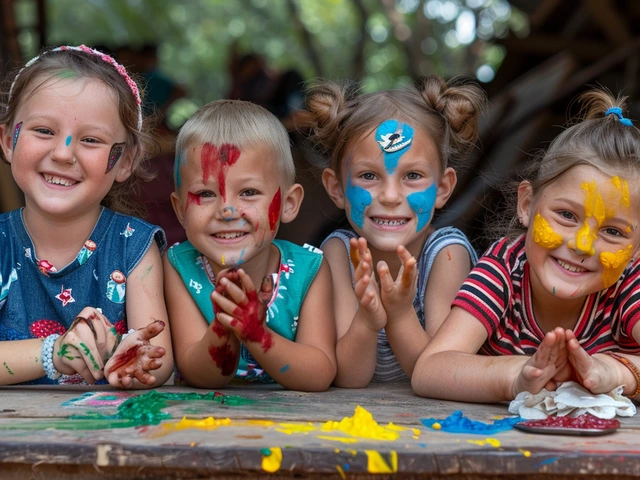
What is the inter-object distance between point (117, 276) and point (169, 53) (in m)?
23.7

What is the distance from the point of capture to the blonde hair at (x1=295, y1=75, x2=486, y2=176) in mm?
2955

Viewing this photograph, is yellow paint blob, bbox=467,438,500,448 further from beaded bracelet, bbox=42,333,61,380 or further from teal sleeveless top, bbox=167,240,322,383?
beaded bracelet, bbox=42,333,61,380

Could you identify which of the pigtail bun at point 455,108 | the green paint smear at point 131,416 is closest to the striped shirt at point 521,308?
the pigtail bun at point 455,108

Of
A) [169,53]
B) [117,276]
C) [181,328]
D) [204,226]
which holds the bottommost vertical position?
[181,328]

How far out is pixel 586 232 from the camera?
245 centimetres

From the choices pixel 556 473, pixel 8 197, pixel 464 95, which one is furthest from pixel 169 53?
pixel 556 473

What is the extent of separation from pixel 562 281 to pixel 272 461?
4.32 ft

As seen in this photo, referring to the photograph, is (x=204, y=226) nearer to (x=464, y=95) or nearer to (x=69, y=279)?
(x=69, y=279)

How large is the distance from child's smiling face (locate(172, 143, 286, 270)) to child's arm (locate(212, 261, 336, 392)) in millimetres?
235

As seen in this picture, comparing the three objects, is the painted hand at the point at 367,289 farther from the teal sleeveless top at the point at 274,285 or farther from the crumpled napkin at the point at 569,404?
the crumpled napkin at the point at 569,404

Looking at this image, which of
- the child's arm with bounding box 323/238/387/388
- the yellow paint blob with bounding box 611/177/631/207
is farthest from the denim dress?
the yellow paint blob with bounding box 611/177/631/207

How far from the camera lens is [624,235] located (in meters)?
2.48

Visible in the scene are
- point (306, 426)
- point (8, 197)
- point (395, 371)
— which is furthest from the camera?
point (8, 197)

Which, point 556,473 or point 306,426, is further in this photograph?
point 306,426
